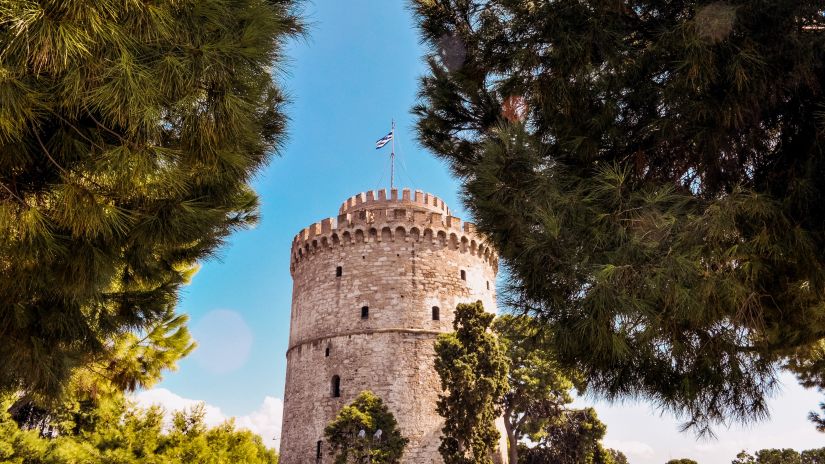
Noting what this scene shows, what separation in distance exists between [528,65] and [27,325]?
5.47 m

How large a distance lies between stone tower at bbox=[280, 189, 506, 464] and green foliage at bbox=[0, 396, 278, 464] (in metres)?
7.80

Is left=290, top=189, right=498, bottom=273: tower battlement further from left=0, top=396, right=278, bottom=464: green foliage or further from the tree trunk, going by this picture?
left=0, top=396, right=278, bottom=464: green foliage

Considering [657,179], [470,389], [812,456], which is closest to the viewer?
[657,179]

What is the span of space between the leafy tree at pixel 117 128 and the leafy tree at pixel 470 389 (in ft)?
40.3

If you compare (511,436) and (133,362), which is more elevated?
(511,436)

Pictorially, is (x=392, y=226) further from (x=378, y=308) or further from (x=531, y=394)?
(x=531, y=394)

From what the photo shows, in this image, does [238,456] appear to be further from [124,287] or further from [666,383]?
[666,383]

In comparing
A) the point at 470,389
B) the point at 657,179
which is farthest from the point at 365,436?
the point at 657,179

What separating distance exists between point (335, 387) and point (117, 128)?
18372 millimetres

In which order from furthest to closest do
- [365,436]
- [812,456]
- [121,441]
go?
[812,456] → [365,436] → [121,441]

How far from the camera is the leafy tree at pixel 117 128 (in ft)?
9.93

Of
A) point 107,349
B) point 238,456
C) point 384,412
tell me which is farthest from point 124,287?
point 384,412

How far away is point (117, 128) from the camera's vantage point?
397 centimetres

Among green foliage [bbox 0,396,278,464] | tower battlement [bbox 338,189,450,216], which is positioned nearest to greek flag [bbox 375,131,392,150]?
tower battlement [bbox 338,189,450,216]
